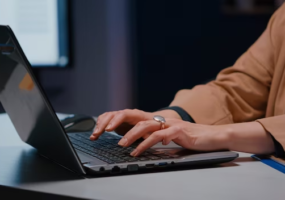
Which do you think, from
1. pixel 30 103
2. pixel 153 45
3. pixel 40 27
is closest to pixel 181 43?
pixel 153 45

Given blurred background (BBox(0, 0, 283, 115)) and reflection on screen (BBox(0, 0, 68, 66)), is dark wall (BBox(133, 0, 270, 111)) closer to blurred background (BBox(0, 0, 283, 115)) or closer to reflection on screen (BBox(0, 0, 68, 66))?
blurred background (BBox(0, 0, 283, 115))

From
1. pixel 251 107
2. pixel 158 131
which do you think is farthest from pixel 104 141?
pixel 251 107

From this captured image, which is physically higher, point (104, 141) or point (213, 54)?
point (104, 141)

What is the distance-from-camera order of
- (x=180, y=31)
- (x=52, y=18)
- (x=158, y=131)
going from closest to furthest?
1. (x=158, y=131)
2. (x=52, y=18)
3. (x=180, y=31)

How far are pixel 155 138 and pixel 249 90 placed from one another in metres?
0.52

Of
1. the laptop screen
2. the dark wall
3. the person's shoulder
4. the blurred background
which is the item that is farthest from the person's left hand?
the dark wall

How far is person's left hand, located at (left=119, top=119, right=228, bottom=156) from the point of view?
2.40 feet

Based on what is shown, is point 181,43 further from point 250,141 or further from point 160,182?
point 160,182

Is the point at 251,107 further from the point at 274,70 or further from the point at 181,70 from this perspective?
the point at 181,70

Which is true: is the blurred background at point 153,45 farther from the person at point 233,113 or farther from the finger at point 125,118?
the finger at point 125,118

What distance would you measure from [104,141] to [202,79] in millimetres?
2222

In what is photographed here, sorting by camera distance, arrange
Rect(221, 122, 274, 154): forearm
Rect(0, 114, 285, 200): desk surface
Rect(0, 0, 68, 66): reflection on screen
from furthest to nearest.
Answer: Rect(0, 0, 68, 66): reflection on screen
Rect(221, 122, 274, 154): forearm
Rect(0, 114, 285, 200): desk surface

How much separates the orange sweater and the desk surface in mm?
347

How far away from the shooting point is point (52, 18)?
6.43ft
